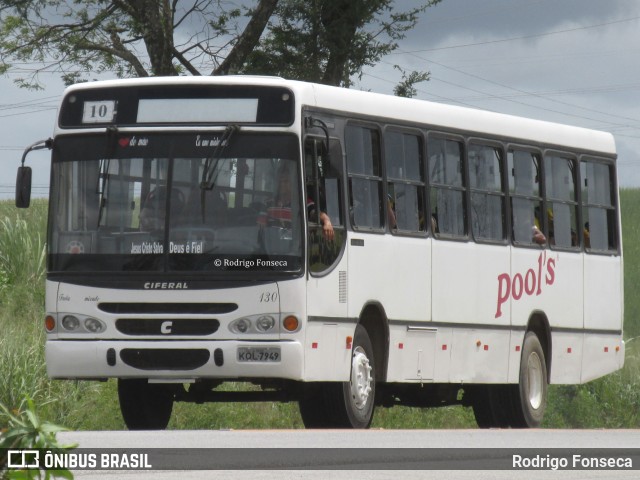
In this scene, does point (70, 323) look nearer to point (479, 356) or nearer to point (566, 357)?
point (479, 356)

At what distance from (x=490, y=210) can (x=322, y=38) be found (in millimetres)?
11399

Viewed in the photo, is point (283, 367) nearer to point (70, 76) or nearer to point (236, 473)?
point (236, 473)

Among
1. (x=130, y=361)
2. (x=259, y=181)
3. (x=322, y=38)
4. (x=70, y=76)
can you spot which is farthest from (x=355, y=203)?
(x=70, y=76)

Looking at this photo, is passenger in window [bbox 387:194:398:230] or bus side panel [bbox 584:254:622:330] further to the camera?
bus side panel [bbox 584:254:622:330]

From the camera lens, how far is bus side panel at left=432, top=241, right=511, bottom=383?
54.2ft

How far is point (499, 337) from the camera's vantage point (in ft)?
57.8

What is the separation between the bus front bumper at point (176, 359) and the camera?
44.7 feet

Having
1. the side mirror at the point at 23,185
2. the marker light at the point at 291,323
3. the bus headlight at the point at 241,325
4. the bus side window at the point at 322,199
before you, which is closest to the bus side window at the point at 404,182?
the bus side window at the point at 322,199

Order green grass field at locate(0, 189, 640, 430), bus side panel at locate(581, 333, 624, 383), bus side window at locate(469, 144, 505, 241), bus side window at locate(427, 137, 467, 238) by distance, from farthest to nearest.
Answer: green grass field at locate(0, 189, 640, 430) → bus side panel at locate(581, 333, 624, 383) → bus side window at locate(469, 144, 505, 241) → bus side window at locate(427, 137, 467, 238)

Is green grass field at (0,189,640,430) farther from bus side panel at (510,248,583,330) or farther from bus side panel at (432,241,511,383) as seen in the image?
bus side panel at (432,241,511,383)

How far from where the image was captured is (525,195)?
18188 millimetres

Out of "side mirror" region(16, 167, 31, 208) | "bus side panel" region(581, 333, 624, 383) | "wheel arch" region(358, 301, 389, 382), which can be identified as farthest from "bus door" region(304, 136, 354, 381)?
"bus side panel" region(581, 333, 624, 383)

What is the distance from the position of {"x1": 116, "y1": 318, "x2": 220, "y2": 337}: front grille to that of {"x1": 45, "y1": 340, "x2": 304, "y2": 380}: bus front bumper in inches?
3.7

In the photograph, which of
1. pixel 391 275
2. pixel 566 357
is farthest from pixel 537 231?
pixel 391 275
